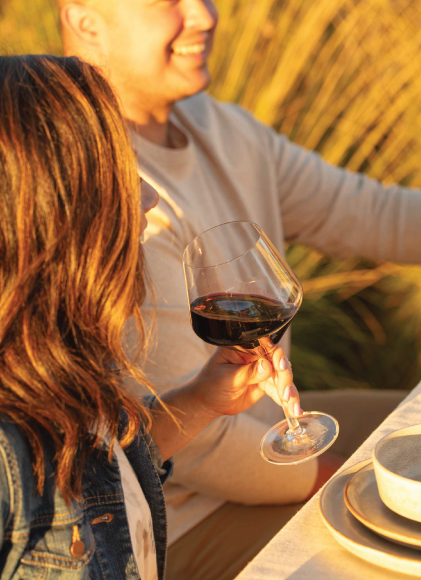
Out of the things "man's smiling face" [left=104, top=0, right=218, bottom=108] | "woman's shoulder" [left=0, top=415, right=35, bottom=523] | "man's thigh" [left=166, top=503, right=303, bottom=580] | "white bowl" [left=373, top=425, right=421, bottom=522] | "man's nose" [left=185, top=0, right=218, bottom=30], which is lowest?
"man's thigh" [left=166, top=503, right=303, bottom=580]

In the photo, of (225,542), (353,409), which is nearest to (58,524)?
(225,542)

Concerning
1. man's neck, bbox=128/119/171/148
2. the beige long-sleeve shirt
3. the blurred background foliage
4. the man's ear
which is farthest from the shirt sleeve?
the blurred background foliage

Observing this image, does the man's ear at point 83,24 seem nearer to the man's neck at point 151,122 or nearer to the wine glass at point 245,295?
the man's neck at point 151,122

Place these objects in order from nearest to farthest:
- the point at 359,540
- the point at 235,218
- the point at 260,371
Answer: the point at 359,540, the point at 260,371, the point at 235,218

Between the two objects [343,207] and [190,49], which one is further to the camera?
[343,207]

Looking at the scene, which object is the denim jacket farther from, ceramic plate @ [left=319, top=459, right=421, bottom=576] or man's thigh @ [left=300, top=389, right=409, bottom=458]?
man's thigh @ [left=300, top=389, right=409, bottom=458]

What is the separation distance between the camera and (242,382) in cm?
103

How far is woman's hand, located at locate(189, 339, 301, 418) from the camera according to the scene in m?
0.96

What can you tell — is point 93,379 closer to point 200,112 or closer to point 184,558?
point 184,558

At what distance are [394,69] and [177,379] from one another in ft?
6.00

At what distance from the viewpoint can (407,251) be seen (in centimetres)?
178

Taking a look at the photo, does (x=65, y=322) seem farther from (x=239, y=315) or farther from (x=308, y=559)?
(x=308, y=559)

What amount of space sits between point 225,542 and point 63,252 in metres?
0.75

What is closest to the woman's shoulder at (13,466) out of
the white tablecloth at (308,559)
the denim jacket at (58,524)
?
the denim jacket at (58,524)
